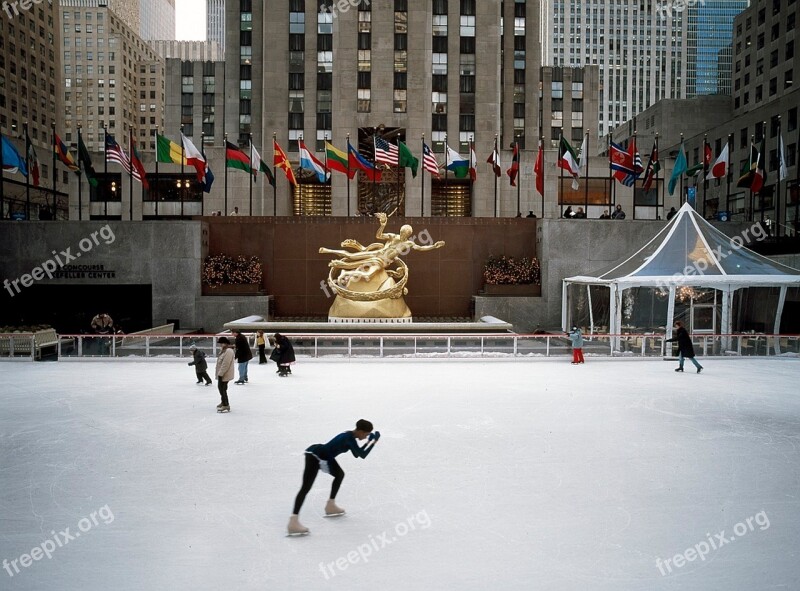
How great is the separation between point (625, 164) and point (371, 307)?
13.5 meters

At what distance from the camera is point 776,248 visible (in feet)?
90.2

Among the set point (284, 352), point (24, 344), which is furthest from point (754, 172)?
point (24, 344)

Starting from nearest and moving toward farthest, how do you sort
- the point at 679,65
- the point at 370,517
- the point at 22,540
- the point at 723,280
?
the point at 22,540 → the point at 370,517 → the point at 723,280 → the point at 679,65

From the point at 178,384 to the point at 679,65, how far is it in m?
155

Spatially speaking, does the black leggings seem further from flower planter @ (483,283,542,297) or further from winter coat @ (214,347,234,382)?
flower planter @ (483,283,542,297)

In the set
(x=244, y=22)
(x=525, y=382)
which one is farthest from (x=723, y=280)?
(x=244, y=22)

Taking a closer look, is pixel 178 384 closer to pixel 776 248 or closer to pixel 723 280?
pixel 723 280

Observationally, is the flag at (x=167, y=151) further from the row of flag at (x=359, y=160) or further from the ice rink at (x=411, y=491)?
the ice rink at (x=411, y=491)

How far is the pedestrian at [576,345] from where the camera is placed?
18219 mm

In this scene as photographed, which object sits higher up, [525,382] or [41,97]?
[41,97]
